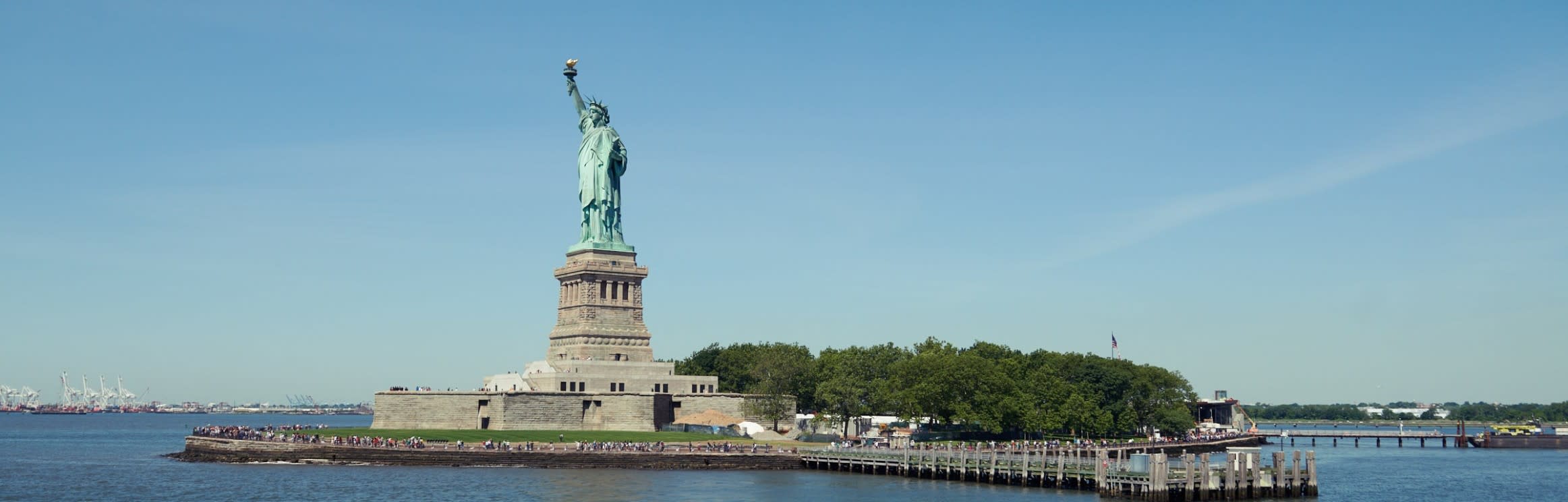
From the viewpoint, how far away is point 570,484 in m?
76.2

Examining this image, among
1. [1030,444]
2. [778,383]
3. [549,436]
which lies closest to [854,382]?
[778,383]

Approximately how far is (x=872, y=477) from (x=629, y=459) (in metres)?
14.4

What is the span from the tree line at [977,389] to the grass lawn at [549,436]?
8.80m

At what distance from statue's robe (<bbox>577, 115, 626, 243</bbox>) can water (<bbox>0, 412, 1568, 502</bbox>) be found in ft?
99.2

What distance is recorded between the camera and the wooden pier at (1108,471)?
224 ft

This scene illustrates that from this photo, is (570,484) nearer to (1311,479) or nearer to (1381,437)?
(1311,479)

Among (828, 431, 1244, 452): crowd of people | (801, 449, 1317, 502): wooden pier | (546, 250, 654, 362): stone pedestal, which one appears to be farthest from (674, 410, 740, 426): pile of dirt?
(801, 449, 1317, 502): wooden pier

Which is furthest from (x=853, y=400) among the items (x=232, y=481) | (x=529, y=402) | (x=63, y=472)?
(x=63, y=472)

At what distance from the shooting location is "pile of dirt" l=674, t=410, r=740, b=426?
106 meters

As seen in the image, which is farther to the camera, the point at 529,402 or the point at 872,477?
the point at 529,402

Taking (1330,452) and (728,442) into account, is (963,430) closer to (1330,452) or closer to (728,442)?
(728,442)

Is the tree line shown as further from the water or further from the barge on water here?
the barge on water

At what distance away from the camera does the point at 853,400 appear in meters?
107

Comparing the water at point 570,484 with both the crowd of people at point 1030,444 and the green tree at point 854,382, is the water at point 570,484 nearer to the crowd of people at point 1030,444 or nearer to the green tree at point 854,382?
the crowd of people at point 1030,444
